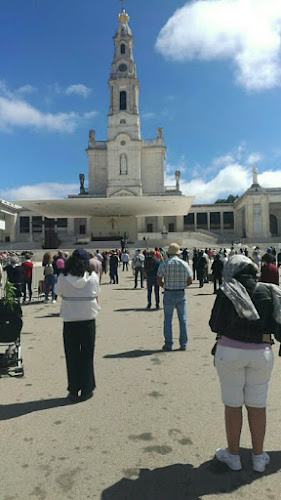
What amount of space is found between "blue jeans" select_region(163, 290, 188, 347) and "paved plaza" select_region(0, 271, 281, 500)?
0.23 meters

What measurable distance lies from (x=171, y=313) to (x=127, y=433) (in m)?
3.09

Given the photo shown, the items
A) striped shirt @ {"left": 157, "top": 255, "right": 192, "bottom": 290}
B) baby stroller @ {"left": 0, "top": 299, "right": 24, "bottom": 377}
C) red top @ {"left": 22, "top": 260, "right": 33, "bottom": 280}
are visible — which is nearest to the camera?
baby stroller @ {"left": 0, "top": 299, "right": 24, "bottom": 377}

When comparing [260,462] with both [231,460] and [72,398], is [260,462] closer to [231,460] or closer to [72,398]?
[231,460]

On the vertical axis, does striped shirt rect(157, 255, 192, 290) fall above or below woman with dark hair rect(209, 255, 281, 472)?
above

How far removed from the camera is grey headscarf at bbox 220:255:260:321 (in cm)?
289

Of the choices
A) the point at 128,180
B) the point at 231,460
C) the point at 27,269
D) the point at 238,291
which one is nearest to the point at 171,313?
the point at 231,460

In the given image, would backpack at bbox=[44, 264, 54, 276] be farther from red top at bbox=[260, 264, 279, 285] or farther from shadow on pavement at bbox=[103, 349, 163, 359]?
red top at bbox=[260, 264, 279, 285]

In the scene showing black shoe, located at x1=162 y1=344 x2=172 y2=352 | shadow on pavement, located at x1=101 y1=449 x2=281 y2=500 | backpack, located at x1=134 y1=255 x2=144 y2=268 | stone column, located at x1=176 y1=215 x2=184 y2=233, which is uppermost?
stone column, located at x1=176 y1=215 x2=184 y2=233

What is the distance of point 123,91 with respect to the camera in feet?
218

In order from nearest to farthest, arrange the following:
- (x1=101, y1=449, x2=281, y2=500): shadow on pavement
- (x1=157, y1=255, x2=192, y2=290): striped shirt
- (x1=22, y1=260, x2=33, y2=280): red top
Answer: (x1=101, y1=449, x2=281, y2=500): shadow on pavement, (x1=157, y1=255, x2=192, y2=290): striped shirt, (x1=22, y1=260, x2=33, y2=280): red top

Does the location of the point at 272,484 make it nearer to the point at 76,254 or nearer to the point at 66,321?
the point at 66,321

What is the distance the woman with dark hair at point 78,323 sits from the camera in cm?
446

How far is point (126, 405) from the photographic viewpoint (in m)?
4.29

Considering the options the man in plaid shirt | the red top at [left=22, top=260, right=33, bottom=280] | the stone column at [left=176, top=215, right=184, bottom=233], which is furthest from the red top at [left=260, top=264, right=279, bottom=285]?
the stone column at [left=176, top=215, right=184, bottom=233]
